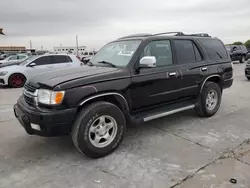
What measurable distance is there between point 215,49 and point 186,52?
1.05 meters

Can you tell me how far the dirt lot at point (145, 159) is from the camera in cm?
294

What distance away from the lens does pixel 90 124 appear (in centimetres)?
337

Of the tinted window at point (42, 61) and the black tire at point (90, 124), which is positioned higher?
the tinted window at point (42, 61)

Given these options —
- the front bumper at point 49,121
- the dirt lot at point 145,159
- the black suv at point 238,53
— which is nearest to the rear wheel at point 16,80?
the dirt lot at point 145,159

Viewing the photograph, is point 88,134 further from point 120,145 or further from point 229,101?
point 229,101

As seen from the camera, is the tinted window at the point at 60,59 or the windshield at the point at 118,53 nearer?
the windshield at the point at 118,53

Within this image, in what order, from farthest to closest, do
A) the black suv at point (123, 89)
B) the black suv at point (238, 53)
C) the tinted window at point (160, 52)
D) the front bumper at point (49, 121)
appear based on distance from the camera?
the black suv at point (238, 53) < the tinted window at point (160, 52) < the black suv at point (123, 89) < the front bumper at point (49, 121)

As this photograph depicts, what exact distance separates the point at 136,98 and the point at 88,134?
40.9 inches

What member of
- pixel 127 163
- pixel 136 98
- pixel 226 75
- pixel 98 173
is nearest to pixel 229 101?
pixel 226 75

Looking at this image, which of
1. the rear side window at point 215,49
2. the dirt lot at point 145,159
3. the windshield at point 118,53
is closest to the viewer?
the dirt lot at point 145,159

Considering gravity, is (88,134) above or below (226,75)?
below

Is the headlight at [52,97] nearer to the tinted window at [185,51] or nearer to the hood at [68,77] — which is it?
the hood at [68,77]

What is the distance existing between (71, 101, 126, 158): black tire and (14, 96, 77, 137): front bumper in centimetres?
12

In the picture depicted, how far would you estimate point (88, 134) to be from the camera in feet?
11.1
